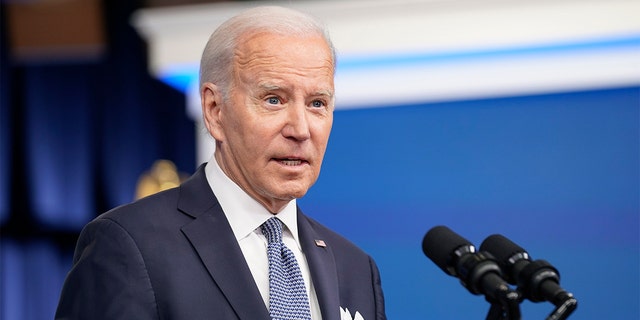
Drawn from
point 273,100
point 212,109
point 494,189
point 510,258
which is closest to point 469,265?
point 510,258

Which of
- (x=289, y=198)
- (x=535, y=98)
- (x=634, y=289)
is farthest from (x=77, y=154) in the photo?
(x=289, y=198)

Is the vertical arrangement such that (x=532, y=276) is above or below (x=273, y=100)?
below

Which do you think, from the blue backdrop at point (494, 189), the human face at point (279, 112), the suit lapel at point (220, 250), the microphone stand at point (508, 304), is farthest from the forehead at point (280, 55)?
the blue backdrop at point (494, 189)

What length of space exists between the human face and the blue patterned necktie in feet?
0.24

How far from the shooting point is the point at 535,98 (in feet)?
10.7

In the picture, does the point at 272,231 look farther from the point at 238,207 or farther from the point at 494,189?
the point at 494,189

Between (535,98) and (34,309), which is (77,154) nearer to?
(34,309)

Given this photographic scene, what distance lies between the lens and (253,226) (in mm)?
1842

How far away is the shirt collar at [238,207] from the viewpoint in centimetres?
184

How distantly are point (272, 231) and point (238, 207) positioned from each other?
0.27ft

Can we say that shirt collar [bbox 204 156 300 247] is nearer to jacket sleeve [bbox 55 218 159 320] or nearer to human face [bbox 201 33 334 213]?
human face [bbox 201 33 334 213]

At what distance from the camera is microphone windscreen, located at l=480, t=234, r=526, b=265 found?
153cm

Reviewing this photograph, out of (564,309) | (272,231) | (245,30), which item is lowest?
(564,309)

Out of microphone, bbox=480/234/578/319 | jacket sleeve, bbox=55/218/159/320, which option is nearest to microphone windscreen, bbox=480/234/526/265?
microphone, bbox=480/234/578/319
